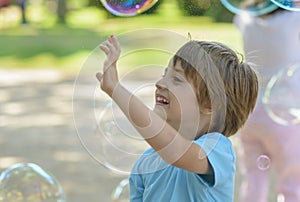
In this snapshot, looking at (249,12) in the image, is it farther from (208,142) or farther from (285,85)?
(208,142)

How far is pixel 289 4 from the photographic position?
8.14 feet

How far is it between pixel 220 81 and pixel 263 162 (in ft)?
4.10

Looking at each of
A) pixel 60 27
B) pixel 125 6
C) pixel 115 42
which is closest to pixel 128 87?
pixel 115 42

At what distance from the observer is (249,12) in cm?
277

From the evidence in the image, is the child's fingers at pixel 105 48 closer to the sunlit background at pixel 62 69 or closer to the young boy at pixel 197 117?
the young boy at pixel 197 117

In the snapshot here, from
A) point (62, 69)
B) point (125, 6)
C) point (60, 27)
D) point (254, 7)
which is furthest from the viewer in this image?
point (60, 27)

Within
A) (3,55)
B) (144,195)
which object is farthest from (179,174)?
(3,55)

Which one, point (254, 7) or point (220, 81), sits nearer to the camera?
point (220, 81)

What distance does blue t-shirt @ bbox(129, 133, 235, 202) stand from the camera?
1445 millimetres

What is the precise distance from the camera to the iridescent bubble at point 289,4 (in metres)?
2.46

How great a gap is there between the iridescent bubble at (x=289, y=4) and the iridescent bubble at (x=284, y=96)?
252mm

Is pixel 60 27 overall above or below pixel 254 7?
below

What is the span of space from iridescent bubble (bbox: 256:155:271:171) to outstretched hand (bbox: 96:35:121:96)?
1.42 metres

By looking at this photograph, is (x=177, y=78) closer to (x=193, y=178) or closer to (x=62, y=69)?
(x=193, y=178)
